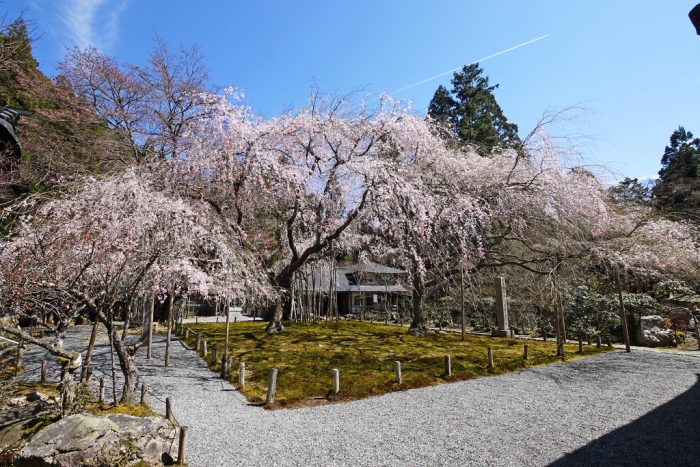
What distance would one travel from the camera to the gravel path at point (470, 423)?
16.5ft

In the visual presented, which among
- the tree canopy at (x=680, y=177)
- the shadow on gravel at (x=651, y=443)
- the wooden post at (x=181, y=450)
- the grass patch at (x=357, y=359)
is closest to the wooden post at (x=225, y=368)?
the grass patch at (x=357, y=359)

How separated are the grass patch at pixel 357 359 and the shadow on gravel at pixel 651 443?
3.85 m

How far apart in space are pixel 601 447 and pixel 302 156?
33.3ft

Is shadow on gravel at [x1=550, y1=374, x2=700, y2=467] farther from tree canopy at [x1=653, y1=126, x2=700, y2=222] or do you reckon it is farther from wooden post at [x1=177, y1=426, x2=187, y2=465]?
tree canopy at [x1=653, y1=126, x2=700, y2=222]

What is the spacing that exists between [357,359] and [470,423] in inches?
214

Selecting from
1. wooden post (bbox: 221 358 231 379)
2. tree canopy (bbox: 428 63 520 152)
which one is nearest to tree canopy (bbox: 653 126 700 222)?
tree canopy (bbox: 428 63 520 152)

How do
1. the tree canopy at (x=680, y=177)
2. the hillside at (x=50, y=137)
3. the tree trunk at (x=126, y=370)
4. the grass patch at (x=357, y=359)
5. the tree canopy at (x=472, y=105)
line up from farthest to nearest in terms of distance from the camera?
the tree canopy at (x=472, y=105) → the tree canopy at (x=680, y=177) → the hillside at (x=50, y=137) → the grass patch at (x=357, y=359) → the tree trunk at (x=126, y=370)

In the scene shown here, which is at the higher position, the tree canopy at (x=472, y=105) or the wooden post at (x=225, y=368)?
the tree canopy at (x=472, y=105)

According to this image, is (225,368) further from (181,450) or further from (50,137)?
(50,137)

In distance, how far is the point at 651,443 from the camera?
5348 mm

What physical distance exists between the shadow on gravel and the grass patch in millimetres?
3851

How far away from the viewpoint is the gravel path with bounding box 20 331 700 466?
5020mm

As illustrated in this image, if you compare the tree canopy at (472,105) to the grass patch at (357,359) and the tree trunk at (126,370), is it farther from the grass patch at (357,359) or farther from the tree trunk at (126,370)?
the tree trunk at (126,370)

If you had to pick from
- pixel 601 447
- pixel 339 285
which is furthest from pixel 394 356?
pixel 339 285
